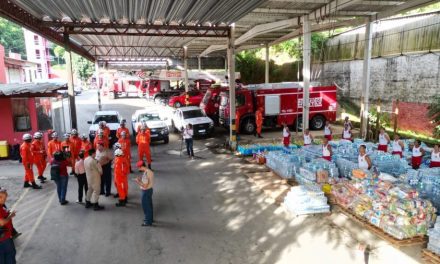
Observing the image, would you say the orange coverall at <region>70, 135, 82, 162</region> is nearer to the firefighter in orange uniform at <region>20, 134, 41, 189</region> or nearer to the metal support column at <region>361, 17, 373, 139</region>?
the firefighter in orange uniform at <region>20, 134, 41, 189</region>

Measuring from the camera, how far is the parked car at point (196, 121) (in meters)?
18.7

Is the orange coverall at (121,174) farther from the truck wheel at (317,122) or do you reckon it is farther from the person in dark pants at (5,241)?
the truck wheel at (317,122)

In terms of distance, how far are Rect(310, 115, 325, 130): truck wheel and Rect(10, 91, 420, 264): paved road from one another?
36.3 feet

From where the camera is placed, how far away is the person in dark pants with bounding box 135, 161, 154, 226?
7840 mm

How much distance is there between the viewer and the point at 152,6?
11.7 metres

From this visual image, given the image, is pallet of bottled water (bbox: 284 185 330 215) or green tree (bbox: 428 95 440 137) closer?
pallet of bottled water (bbox: 284 185 330 215)

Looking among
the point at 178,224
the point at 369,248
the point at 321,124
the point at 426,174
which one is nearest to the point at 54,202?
the point at 178,224

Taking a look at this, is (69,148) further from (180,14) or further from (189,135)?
(180,14)

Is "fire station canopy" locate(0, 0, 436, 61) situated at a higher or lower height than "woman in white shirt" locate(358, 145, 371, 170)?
higher

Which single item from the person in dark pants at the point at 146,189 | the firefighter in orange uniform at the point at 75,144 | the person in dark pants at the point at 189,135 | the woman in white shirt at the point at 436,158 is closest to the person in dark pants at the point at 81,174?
the person in dark pants at the point at 146,189

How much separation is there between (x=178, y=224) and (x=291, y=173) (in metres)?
4.53

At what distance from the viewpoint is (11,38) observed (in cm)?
8769

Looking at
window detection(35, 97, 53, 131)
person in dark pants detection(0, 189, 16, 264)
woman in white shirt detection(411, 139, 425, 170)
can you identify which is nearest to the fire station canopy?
window detection(35, 97, 53, 131)

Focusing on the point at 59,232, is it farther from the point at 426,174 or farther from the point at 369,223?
the point at 426,174
